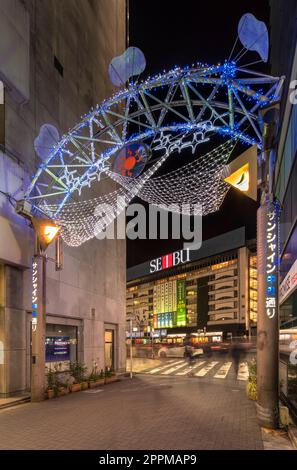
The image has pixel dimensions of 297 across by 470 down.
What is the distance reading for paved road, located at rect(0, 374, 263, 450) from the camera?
8.66 metres

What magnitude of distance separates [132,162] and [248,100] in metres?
6.31

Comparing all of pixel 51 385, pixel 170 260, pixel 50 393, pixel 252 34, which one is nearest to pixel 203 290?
pixel 170 260

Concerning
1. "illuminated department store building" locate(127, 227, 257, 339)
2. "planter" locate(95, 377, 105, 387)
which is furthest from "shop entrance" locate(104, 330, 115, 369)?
"illuminated department store building" locate(127, 227, 257, 339)


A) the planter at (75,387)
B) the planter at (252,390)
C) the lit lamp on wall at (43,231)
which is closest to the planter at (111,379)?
the planter at (75,387)

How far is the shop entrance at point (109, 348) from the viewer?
2627 cm

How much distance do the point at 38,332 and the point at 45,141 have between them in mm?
6976

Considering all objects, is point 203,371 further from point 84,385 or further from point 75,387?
point 75,387

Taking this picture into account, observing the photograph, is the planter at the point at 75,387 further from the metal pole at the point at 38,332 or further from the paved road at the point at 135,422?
the metal pole at the point at 38,332

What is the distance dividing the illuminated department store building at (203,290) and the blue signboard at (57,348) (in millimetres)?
59862

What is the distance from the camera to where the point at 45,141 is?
1634 cm

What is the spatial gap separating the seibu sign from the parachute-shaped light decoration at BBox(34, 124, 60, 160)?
105221 mm

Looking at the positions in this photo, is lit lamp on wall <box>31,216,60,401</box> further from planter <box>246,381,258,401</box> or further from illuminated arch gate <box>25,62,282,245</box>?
planter <box>246,381,258,401</box>
